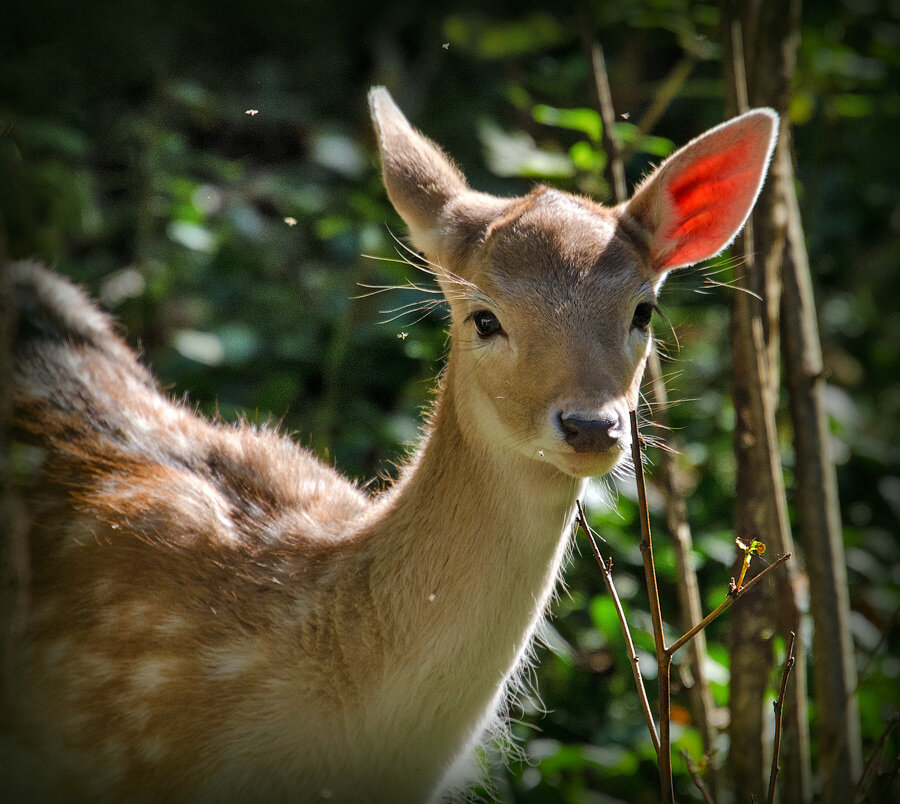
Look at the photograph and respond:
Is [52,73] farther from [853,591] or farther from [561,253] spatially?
[853,591]

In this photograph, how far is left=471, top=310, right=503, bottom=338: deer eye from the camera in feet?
8.70

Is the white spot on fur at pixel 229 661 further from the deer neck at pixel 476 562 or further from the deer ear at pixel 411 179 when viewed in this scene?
the deer ear at pixel 411 179

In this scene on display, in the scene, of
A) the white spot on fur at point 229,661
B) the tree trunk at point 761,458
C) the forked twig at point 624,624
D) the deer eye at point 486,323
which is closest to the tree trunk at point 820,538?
the tree trunk at point 761,458

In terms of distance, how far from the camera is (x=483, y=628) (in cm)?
266

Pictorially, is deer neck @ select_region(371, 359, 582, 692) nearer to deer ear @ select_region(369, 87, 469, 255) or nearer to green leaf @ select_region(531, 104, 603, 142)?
deer ear @ select_region(369, 87, 469, 255)

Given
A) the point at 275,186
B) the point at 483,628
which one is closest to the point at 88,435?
the point at 483,628

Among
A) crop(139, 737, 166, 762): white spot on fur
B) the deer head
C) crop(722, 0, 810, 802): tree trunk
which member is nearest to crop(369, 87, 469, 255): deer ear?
the deer head

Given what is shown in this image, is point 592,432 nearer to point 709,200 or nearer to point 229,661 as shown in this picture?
point 709,200

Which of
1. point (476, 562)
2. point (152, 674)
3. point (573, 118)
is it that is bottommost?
point (152, 674)

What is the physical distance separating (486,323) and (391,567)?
0.69 m

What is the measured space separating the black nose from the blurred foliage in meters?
1.08

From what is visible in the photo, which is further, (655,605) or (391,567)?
(391,567)

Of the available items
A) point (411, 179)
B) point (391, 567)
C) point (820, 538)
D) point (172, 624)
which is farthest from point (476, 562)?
point (820, 538)

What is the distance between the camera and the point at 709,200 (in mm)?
2881
